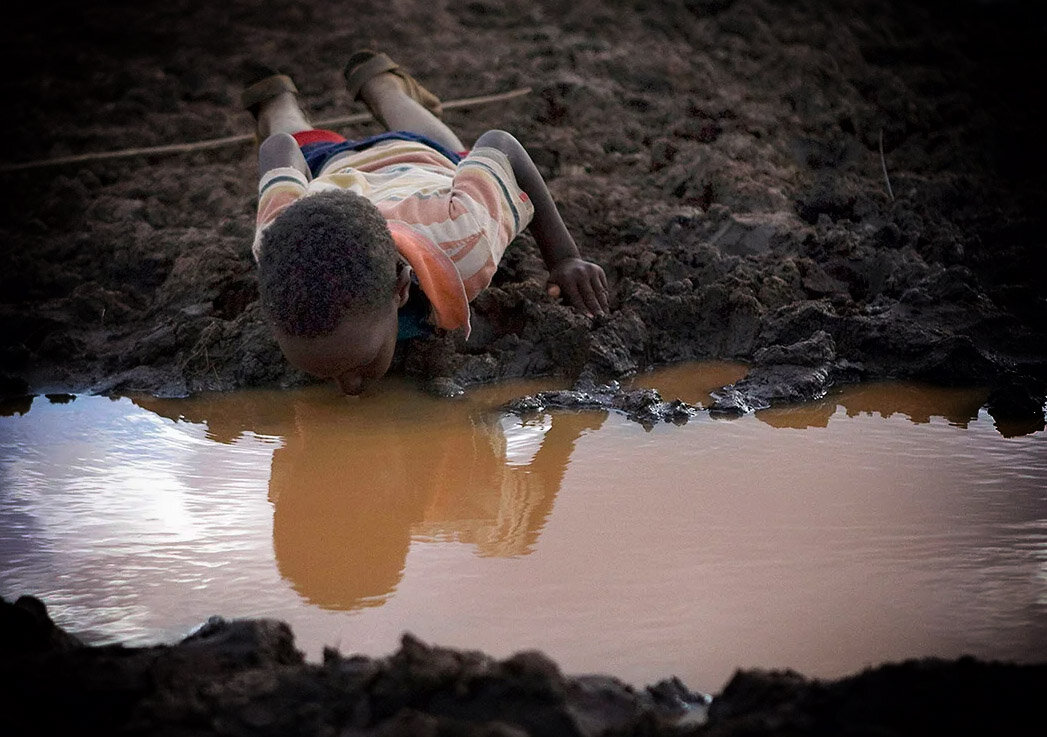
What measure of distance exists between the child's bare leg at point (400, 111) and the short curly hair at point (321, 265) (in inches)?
49.1

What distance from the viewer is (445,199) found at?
2992 mm

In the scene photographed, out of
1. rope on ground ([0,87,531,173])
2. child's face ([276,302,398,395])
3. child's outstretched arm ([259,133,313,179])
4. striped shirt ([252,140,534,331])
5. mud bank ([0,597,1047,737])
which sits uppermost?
rope on ground ([0,87,531,173])

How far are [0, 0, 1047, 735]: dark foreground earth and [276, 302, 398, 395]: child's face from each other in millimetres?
409

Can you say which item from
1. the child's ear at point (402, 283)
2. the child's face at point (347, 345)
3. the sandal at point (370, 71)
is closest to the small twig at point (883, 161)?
the sandal at point (370, 71)

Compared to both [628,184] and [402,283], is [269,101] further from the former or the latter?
[402,283]

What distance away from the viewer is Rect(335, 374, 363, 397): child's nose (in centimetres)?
278

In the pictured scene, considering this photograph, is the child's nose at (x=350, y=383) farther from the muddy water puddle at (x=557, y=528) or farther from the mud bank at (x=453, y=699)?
the mud bank at (x=453, y=699)

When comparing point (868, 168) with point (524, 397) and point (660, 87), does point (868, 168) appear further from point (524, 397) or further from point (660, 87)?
point (524, 397)

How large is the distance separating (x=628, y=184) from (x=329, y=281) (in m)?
1.94

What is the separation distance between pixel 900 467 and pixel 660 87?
3105 millimetres

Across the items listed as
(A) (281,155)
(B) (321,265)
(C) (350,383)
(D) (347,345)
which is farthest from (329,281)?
(A) (281,155)

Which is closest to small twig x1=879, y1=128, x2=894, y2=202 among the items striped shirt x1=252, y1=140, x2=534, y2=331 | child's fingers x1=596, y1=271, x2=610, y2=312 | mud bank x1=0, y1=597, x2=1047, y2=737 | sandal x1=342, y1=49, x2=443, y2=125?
child's fingers x1=596, y1=271, x2=610, y2=312

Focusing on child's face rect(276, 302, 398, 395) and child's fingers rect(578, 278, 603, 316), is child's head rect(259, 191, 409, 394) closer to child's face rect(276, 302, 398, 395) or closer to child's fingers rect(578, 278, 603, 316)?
child's face rect(276, 302, 398, 395)

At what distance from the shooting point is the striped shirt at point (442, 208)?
2.81 metres
